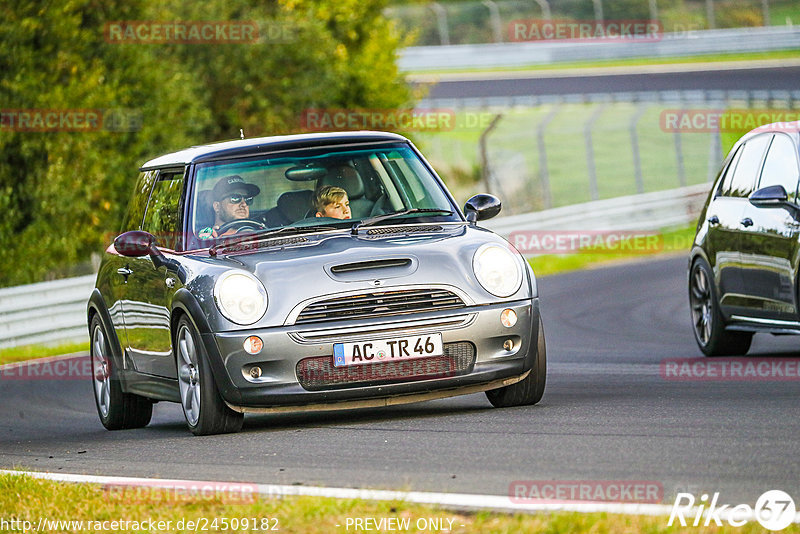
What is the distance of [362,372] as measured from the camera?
316 inches

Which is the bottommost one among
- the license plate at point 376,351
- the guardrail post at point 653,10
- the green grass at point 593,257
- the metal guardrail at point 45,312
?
the green grass at point 593,257

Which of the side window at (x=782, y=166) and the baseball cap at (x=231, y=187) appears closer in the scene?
the baseball cap at (x=231, y=187)

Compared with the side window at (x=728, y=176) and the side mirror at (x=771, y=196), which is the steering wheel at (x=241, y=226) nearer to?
the side mirror at (x=771, y=196)

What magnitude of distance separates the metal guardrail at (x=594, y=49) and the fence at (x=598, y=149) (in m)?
7.07

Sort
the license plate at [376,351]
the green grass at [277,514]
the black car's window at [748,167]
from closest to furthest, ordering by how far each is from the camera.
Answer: the green grass at [277,514], the license plate at [376,351], the black car's window at [748,167]

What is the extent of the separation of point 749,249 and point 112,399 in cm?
448

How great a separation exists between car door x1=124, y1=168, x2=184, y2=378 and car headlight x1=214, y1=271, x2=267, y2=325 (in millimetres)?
657

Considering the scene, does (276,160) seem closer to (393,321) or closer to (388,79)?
(393,321)

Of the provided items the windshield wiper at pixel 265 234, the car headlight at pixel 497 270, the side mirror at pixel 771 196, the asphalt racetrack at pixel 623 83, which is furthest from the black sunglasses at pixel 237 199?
the asphalt racetrack at pixel 623 83

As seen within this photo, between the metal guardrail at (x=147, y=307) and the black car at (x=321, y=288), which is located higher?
the black car at (x=321, y=288)

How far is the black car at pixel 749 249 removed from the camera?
1030 centimetres

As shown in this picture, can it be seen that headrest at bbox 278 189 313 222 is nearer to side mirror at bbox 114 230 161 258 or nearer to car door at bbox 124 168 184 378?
car door at bbox 124 168 184 378

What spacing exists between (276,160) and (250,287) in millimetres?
1354

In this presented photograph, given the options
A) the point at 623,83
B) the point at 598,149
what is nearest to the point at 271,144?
the point at 598,149
